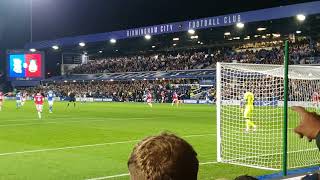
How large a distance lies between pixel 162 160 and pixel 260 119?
17642 mm

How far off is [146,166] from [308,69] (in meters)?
10.3

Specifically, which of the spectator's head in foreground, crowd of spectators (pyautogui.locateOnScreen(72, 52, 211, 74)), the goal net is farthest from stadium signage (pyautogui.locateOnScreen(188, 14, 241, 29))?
the spectator's head in foreground

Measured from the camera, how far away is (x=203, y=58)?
63.8m

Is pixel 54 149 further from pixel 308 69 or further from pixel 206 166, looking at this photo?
pixel 308 69

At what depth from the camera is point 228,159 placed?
12.1m

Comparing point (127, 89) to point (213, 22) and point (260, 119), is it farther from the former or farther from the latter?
point (260, 119)

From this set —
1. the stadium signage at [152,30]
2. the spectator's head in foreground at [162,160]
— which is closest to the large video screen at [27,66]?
the stadium signage at [152,30]

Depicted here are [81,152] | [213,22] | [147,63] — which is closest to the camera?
[81,152]

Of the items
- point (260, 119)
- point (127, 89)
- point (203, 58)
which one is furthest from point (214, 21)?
point (260, 119)

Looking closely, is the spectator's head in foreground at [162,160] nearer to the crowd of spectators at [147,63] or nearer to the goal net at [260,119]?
the goal net at [260,119]

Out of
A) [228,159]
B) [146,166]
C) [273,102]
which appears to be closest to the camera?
[146,166]

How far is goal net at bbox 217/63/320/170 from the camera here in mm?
11664

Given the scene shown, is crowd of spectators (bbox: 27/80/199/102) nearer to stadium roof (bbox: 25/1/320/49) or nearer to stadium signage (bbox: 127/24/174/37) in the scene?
stadium roof (bbox: 25/1/320/49)

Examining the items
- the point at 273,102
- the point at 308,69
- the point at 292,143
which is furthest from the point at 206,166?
the point at 273,102
